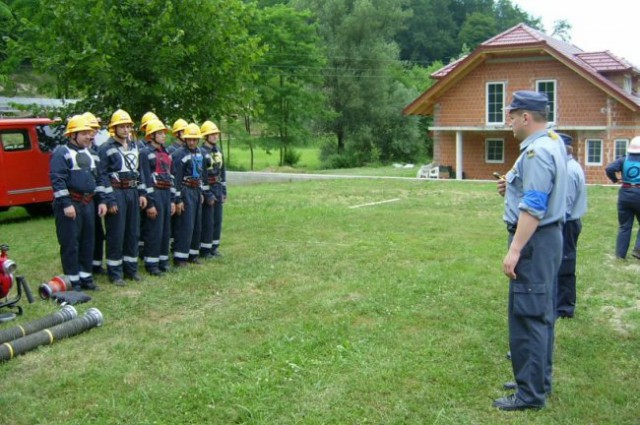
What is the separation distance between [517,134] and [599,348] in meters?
2.47

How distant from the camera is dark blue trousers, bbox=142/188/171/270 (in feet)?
29.5

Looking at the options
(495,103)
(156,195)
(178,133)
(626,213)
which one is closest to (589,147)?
(495,103)

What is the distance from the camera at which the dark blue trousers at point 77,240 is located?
804 cm

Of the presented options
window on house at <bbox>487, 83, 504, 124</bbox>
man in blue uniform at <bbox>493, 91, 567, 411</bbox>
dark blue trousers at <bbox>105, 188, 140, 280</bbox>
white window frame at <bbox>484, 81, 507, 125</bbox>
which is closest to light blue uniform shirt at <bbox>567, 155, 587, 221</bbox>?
man in blue uniform at <bbox>493, 91, 567, 411</bbox>

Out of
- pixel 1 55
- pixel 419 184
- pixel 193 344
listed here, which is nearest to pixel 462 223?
pixel 193 344

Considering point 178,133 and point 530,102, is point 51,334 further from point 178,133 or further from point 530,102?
point 530,102

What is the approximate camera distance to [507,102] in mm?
30531

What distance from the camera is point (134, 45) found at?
473 inches

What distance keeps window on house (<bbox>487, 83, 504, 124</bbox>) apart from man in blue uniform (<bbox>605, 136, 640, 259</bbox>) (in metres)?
21.7

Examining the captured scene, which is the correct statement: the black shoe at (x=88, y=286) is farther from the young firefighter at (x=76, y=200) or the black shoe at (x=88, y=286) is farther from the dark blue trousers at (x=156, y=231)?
the dark blue trousers at (x=156, y=231)

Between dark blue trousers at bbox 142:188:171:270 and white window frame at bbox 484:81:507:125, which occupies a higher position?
white window frame at bbox 484:81:507:125

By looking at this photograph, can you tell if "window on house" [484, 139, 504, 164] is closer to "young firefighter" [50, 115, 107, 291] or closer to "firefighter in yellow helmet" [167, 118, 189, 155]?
"firefighter in yellow helmet" [167, 118, 189, 155]

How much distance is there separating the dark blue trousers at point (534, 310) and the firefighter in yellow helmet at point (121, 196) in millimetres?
5421

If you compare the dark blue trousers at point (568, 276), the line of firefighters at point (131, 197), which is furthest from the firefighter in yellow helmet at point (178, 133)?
the dark blue trousers at point (568, 276)
